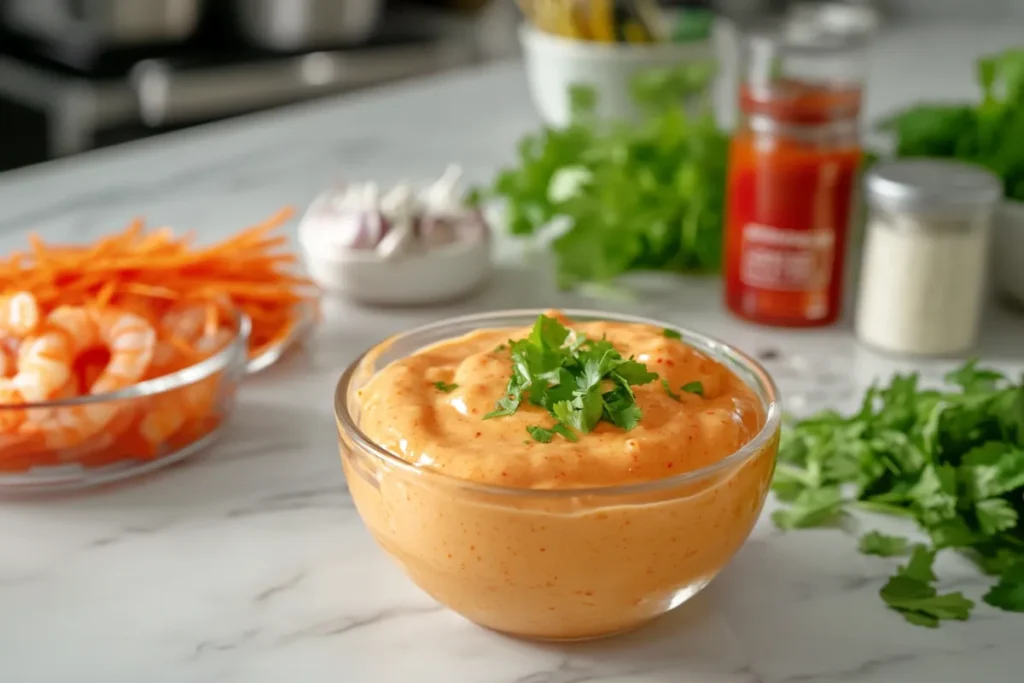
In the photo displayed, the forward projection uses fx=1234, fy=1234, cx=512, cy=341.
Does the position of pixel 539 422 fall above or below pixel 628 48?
below

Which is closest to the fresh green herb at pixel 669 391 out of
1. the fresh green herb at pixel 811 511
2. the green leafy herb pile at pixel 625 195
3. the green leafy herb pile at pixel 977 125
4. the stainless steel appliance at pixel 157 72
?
the fresh green herb at pixel 811 511

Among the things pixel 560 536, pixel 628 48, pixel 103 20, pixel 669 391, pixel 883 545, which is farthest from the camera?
pixel 103 20

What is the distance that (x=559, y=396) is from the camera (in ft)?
3.18

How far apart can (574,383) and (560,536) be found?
14cm

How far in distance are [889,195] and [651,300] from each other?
1.23 feet

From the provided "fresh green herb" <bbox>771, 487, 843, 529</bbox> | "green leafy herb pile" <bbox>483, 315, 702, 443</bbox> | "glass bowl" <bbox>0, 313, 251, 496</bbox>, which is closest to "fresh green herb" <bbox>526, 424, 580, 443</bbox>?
"green leafy herb pile" <bbox>483, 315, 702, 443</bbox>

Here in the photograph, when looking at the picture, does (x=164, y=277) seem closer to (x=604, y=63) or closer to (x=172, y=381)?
(x=172, y=381)

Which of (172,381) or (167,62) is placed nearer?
(172,381)

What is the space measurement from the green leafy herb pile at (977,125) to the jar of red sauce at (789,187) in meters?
0.19

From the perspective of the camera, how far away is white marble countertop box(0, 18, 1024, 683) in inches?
38.1

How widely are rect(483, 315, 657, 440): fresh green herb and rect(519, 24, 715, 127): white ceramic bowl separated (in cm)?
111

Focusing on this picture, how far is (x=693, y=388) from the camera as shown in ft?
3.44

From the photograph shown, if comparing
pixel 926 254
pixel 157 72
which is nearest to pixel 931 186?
pixel 926 254

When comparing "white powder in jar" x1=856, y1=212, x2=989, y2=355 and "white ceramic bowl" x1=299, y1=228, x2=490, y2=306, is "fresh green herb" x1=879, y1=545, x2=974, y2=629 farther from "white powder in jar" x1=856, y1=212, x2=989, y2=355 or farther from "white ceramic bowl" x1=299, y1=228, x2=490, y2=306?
"white ceramic bowl" x1=299, y1=228, x2=490, y2=306
